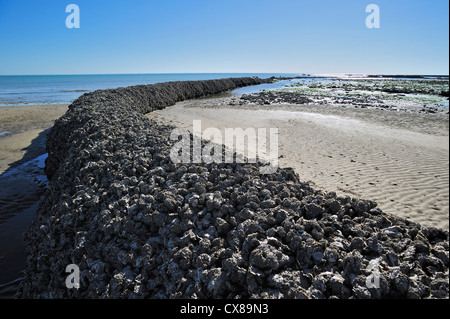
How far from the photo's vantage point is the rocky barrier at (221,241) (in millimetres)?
2906

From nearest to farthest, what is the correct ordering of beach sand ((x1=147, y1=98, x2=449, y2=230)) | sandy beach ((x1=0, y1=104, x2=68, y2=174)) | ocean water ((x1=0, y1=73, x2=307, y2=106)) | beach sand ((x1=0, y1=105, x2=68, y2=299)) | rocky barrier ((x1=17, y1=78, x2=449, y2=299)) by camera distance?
rocky barrier ((x1=17, y1=78, x2=449, y2=299)), beach sand ((x1=147, y1=98, x2=449, y2=230)), beach sand ((x1=0, y1=105, x2=68, y2=299)), sandy beach ((x1=0, y1=104, x2=68, y2=174)), ocean water ((x1=0, y1=73, x2=307, y2=106))

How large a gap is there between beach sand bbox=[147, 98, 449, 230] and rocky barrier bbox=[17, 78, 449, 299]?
0.84 m

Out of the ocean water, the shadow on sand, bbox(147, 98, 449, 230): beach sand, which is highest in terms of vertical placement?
the ocean water

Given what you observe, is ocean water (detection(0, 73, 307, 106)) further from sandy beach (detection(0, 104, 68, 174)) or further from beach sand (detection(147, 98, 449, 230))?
beach sand (detection(147, 98, 449, 230))

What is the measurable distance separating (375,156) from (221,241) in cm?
809

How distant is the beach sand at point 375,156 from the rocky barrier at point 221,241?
0.84 metres

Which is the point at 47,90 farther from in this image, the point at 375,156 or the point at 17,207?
the point at 375,156

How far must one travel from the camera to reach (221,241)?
3543 millimetres

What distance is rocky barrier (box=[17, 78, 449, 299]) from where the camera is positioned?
2906 mm

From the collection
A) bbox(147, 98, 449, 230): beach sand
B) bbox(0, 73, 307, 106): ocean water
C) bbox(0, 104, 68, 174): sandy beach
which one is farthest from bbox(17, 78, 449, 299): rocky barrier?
bbox(0, 73, 307, 106): ocean water

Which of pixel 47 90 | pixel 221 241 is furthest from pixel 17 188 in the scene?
pixel 47 90

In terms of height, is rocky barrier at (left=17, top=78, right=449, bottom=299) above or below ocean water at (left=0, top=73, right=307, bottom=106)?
below

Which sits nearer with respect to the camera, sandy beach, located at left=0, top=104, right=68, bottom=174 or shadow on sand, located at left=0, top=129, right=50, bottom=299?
shadow on sand, located at left=0, top=129, right=50, bottom=299
